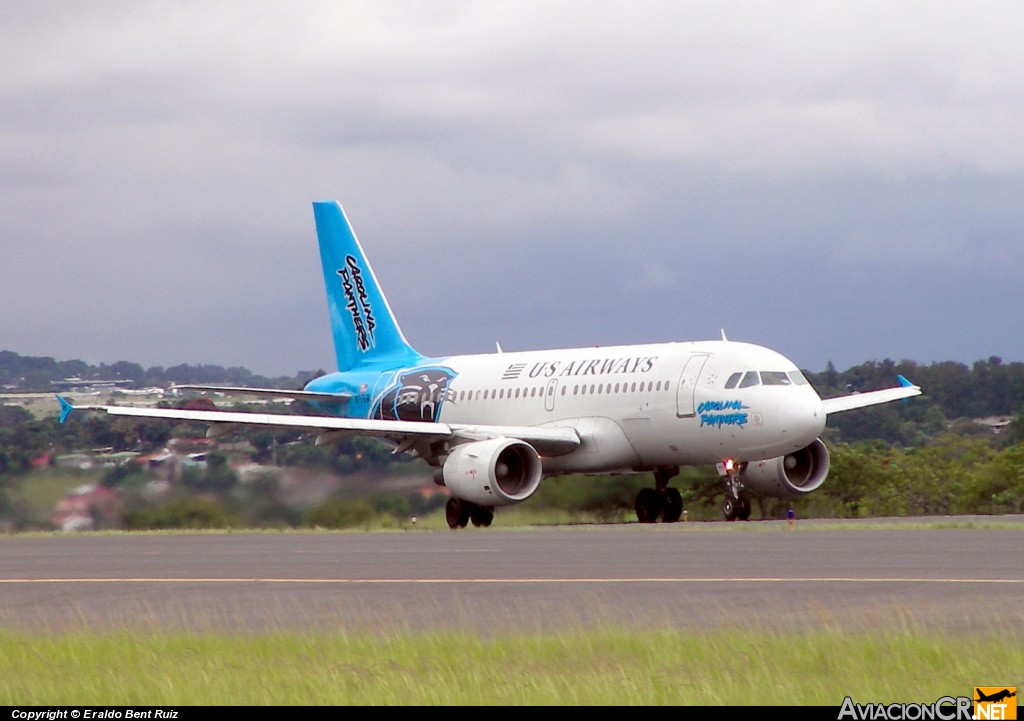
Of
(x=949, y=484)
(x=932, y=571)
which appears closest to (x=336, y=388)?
(x=949, y=484)

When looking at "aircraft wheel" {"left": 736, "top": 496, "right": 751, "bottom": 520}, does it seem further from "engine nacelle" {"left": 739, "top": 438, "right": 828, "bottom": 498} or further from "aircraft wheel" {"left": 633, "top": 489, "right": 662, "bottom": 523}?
"aircraft wheel" {"left": 633, "top": 489, "right": 662, "bottom": 523}

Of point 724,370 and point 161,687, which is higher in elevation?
point 724,370

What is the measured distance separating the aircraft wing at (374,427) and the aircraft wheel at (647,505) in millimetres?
2306

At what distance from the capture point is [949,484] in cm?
5012

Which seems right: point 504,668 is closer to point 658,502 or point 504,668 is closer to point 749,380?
point 749,380

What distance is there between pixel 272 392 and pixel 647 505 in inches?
358

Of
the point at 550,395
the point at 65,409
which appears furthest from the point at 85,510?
the point at 550,395

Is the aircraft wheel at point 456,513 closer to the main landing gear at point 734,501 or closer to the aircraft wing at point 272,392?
the main landing gear at point 734,501

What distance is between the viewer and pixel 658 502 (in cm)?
4147

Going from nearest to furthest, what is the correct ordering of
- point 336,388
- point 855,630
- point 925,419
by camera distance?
point 855,630 < point 336,388 < point 925,419

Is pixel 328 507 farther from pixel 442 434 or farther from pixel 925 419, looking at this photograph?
pixel 925 419

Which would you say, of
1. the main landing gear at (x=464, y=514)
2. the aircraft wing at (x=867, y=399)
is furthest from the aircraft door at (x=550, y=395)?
the aircraft wing at (x=867, y=399)

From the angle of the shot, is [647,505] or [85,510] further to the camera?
[647,505]

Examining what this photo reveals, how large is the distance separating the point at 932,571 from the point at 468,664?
8.26 m
